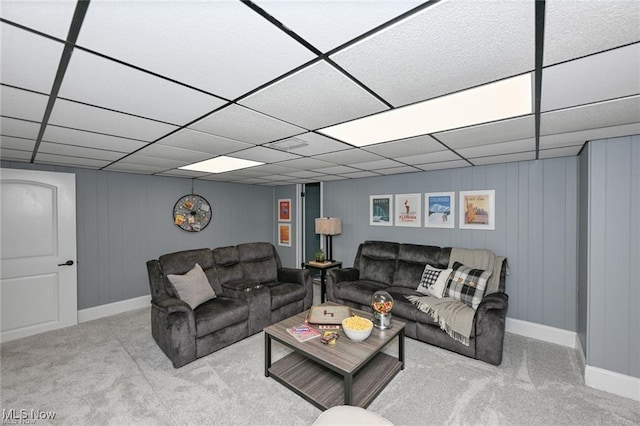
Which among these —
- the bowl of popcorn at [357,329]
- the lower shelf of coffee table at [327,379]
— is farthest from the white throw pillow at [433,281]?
the bowl of popcorn at [357,329]

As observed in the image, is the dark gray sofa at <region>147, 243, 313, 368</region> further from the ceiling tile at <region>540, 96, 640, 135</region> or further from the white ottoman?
the ceiling tile at <region>540, 96, 640, 135</region>

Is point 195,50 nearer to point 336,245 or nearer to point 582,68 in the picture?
point 582,68

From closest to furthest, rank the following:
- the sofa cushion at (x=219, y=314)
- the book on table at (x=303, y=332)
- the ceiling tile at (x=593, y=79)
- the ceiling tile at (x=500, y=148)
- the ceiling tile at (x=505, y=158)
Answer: the ceiling tile at (x=593, y=79)
the book on table at (x=303, y=332)
the ceiling tile at (x=500, y=148)
the sofa cushion at (x=219, y=314)
the ceiling tile at (x=505, y=158)

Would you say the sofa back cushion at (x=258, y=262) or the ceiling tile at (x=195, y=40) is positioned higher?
the ceiling tile at (x=195, y=40)

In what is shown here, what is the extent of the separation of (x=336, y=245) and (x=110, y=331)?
382cm

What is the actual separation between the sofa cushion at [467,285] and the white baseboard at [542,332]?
0.97m

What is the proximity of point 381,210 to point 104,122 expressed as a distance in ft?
13.1

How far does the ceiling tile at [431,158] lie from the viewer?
301cm

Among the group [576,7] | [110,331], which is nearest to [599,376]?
[576,7]

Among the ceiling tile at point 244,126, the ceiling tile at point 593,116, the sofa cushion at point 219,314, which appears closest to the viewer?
the ceiling tile at point 593,116

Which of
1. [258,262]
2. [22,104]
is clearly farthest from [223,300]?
[22,104]

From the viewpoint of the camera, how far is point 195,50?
43.6 inches

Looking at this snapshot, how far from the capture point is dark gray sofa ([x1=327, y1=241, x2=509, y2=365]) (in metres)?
2.72

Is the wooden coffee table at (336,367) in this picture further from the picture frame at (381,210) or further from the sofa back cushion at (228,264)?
the picture frame at (381,210)
